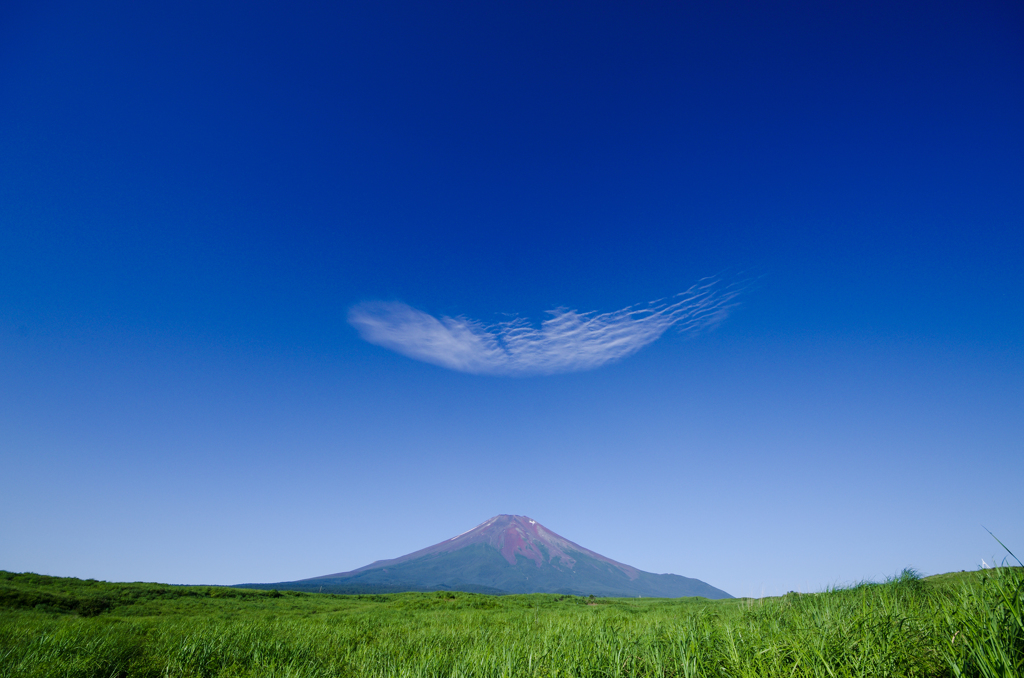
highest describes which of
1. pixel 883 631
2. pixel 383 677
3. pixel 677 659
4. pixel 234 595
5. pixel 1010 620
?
pixel 1010 620

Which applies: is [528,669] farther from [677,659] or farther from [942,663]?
[942,663]

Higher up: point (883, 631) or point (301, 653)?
point (883, 631)

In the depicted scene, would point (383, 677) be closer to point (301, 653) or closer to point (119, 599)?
point (301, 653)

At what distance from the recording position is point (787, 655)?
15.9ft

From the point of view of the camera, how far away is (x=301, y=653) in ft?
32.4

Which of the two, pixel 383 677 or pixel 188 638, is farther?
pixel 188 638

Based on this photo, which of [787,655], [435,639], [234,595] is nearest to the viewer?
[787,655]

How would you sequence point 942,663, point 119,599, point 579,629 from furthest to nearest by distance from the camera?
point 119,599
point 579,629
point 942,663

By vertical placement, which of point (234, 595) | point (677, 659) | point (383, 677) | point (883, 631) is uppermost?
point (883, 631)

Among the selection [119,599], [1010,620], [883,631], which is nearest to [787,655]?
[883,631]

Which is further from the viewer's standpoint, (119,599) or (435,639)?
(119,599)

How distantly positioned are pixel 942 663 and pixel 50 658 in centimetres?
1515

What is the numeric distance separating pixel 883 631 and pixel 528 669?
4.20m

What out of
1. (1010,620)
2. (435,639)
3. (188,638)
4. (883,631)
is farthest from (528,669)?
(188,638)
